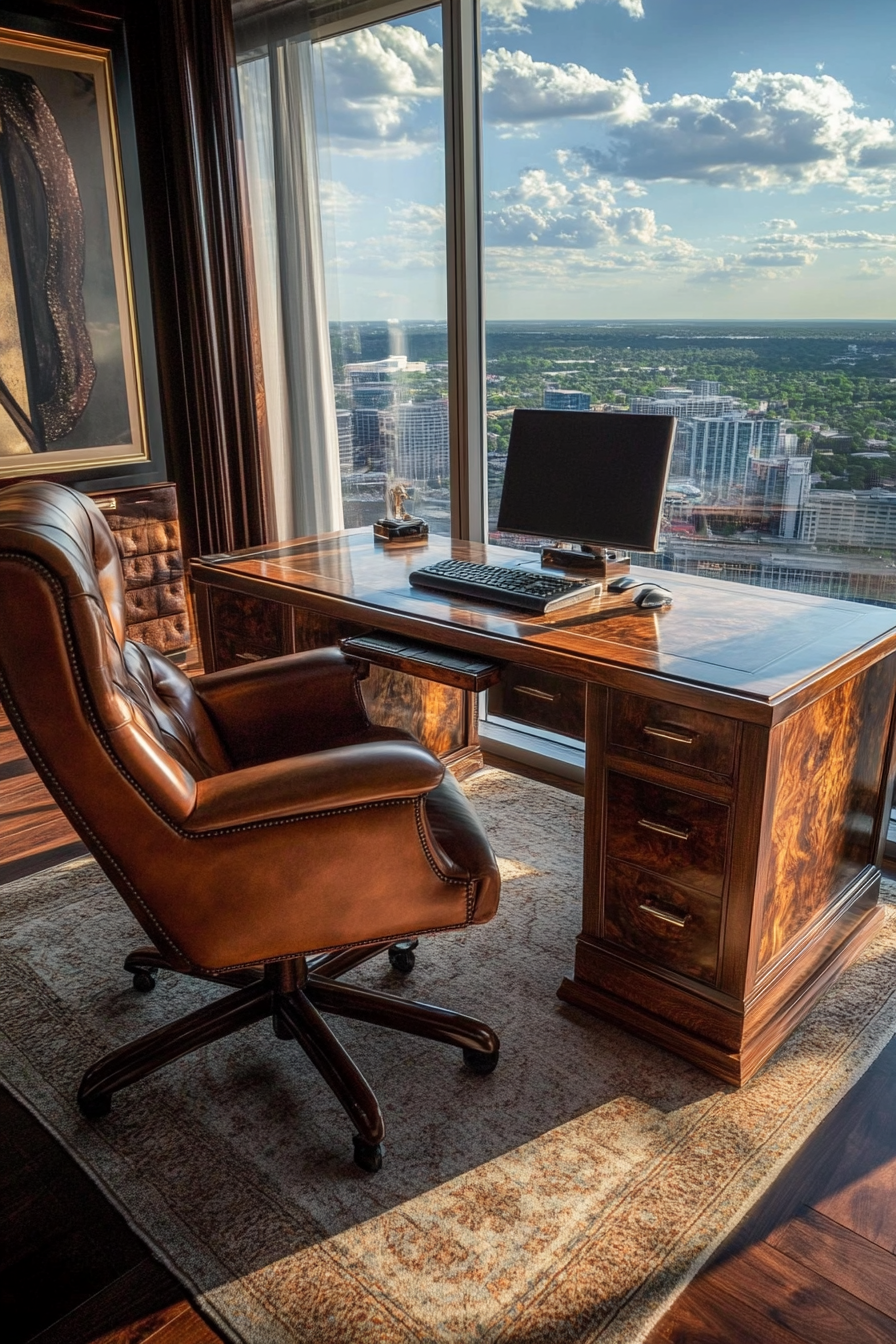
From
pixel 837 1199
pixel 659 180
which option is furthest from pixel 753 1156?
pixel 659 180

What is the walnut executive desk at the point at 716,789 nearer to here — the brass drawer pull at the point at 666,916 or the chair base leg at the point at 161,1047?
the brass drawer pull at the point at 666,916

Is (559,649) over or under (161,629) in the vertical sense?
over

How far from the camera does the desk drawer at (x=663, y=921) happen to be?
1.87 metres

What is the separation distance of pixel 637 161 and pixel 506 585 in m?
1.31

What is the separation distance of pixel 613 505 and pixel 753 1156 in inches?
52.5

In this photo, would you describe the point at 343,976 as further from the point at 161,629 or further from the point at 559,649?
the point at 161,629

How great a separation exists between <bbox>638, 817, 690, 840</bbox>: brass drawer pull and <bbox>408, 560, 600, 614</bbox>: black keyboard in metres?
0.49

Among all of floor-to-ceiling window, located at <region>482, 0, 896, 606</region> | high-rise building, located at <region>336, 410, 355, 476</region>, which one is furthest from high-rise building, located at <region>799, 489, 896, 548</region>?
high-rise building, located at <region>336, 410, 355, 476</region>

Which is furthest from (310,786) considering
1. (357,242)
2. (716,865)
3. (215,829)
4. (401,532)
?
(357,242)

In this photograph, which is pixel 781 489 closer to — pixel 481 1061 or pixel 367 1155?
pixel 481 1061

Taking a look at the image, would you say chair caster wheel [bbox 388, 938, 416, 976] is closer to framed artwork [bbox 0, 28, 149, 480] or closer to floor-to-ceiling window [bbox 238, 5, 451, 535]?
floor-to-ceiling window [bbox 238, 5, 451, 535]

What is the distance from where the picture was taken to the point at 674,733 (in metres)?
1.80

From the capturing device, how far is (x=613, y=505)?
2314 mm

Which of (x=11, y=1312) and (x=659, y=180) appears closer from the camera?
(x=11, y=1312)
